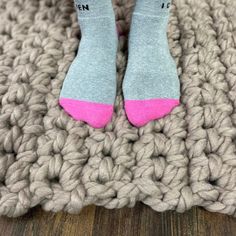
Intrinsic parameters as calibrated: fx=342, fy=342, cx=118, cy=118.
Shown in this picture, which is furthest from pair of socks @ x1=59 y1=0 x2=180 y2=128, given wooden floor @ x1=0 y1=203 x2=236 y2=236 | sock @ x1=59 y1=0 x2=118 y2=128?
wooden floor @ x1=0 y1=203 x2=236 y2=236

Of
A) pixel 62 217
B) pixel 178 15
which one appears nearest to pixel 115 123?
pixel 62 217

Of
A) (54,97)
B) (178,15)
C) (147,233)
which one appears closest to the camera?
(147,233)

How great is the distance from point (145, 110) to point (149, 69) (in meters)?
0.08

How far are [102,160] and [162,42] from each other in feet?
0.88

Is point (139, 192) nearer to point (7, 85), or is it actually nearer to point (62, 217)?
point (62, 217)

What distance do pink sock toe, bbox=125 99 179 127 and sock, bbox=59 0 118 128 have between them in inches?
1.5

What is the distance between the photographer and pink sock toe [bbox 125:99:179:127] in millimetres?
604

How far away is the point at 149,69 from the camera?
632mm

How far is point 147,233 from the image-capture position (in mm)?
521

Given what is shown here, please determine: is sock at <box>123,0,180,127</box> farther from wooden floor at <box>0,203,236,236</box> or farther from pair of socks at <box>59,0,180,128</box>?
wooden floor at <box>0,203,236,236</box>

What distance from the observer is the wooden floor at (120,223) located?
0.52 meters

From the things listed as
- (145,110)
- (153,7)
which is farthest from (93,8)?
(145,110)

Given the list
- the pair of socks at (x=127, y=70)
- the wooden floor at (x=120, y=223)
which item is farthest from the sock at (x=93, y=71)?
the wooden floor at (x=120, y=223)

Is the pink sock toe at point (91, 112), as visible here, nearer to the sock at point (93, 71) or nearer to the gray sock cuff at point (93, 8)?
the sock at point (93, 71)
